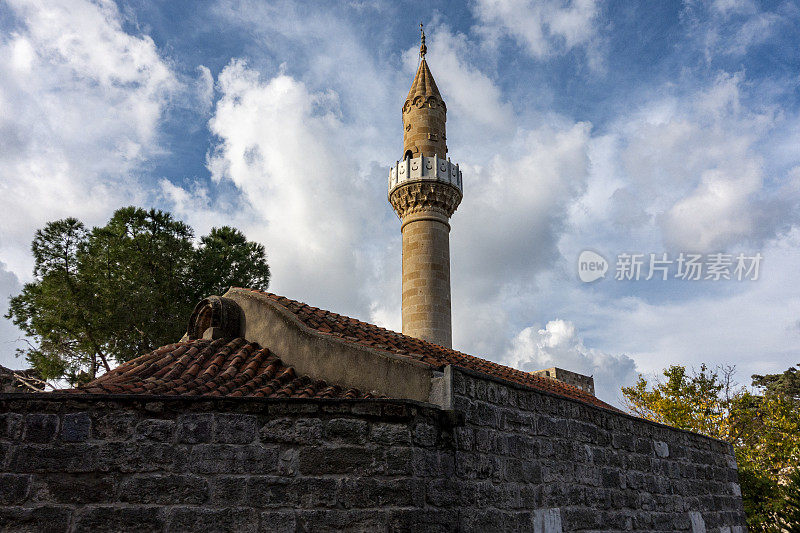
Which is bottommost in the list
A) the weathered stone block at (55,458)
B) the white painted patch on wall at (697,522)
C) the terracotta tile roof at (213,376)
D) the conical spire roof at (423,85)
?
the white painted patch on wall at (697,522)

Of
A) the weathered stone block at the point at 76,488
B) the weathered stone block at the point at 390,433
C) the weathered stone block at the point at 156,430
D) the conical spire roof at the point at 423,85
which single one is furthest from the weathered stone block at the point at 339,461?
the conical spire roof at the point at 423,85

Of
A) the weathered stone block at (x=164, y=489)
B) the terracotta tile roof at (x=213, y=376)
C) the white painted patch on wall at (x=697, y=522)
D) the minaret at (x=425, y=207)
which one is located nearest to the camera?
the weathered stone block at (x=164, y=489)

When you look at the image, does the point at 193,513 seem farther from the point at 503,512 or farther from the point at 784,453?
the point at 784,453

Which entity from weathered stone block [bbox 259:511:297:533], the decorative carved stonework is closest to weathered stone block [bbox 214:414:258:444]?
weathered stone block [bbox 259:511:297:533]

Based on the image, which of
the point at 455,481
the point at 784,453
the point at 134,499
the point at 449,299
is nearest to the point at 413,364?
the point at 455,481

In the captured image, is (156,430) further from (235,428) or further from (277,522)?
(277,522)

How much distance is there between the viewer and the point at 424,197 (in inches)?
636

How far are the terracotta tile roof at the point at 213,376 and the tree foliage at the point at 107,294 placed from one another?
38.5 feet

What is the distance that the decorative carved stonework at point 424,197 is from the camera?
1617 centimetres

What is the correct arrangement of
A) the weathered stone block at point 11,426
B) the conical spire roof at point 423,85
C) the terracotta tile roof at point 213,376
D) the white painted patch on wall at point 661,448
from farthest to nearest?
the conical spire roof at point 423,85, the white painted patch on wall at point 661,448, the terracotta tile roof at point 213,376, the weathered stone block at point 11,426

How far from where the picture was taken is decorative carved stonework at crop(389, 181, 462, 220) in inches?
637

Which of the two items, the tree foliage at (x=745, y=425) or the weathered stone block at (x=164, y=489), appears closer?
the weathered stone block at (x=164, y=489)

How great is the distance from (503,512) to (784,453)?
46.8 feet

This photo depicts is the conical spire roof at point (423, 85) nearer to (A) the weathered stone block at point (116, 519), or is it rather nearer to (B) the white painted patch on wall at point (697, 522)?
(B) the white painted patch on wall at point (697, 522)
